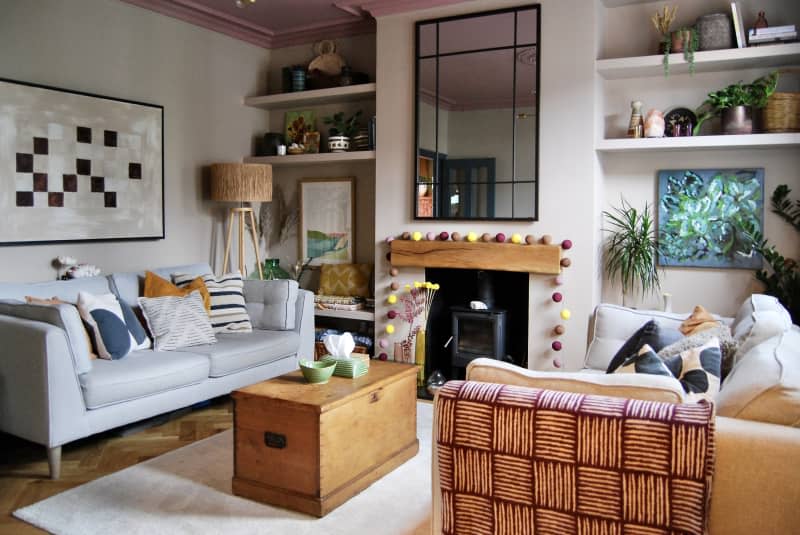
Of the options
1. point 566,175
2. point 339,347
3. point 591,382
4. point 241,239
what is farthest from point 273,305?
point 591,382

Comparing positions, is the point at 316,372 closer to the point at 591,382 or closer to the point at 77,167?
the point at 591,382

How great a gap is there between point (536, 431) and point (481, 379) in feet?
0.91

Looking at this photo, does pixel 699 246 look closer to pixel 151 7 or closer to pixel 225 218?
pixel 225 218

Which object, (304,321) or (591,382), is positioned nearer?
(591,382)

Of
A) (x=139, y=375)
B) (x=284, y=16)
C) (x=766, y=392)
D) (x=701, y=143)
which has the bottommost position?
(x=139, y=375)

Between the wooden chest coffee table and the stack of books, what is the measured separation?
2.99 metres

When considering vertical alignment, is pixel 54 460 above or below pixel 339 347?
below

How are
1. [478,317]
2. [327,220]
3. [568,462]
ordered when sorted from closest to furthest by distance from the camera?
[568,462] < [478,317] < [327,220]

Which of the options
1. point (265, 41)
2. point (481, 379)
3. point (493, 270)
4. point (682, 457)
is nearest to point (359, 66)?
point (265, 41)

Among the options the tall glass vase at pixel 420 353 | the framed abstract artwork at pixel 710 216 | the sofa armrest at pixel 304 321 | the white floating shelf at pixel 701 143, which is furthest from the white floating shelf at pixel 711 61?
the sofa armrest at pixel 304 321

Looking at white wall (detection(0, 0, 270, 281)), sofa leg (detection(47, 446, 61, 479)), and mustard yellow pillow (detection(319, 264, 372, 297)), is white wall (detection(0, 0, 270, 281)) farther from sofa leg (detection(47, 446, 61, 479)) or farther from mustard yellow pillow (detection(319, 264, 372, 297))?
sofa leg (detection(47, 446, 61, 479))

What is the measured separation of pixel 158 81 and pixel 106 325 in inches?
87.3

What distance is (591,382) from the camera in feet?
6.21

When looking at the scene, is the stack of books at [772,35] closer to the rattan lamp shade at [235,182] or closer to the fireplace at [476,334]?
the fireplace at [476,334]
